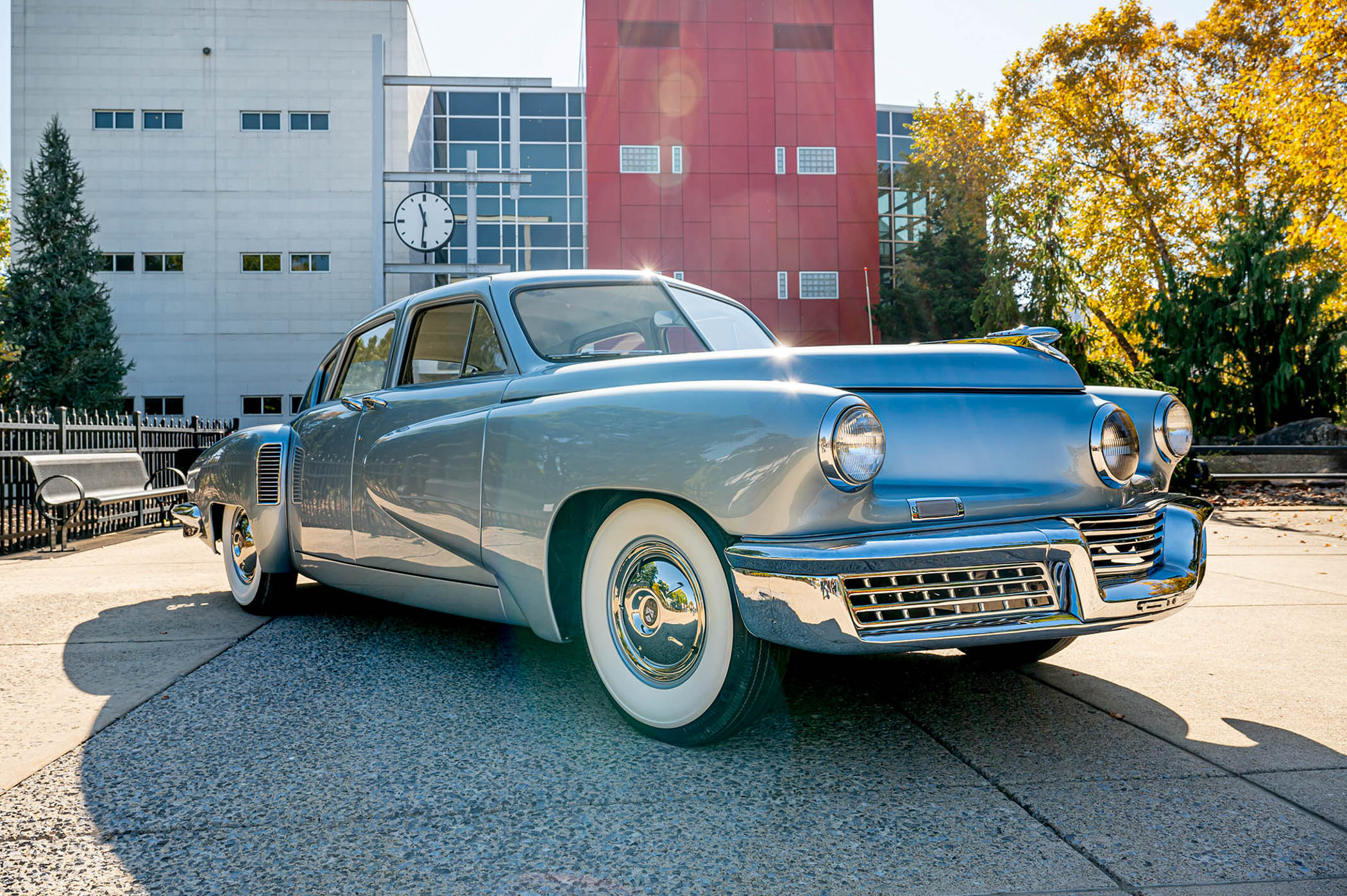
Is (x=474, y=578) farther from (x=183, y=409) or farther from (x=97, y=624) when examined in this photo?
(x=183, y=409)

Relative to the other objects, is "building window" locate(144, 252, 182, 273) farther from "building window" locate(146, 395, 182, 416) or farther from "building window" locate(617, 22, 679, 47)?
"building window" locate(617, 22, 679, 47)

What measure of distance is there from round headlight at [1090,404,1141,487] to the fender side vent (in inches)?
141

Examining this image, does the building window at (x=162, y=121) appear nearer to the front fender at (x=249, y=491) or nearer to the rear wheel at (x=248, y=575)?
the front fender at (x=249, y=491)

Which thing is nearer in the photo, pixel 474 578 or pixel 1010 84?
pixel 474 578

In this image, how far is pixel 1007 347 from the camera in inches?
119

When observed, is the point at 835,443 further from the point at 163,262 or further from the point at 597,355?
the point at 163,262

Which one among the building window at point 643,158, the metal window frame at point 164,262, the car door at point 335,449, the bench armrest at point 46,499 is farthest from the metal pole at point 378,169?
the metal window frame at point 164,262

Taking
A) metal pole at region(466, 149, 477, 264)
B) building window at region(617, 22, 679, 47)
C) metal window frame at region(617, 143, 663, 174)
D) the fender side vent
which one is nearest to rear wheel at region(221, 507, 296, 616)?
the fender side vent

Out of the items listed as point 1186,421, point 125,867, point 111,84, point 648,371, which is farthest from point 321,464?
point 111,84

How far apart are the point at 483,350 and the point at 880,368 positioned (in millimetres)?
1708

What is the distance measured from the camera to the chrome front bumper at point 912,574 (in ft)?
7.75

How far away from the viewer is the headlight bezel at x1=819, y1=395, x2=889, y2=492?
2.43m

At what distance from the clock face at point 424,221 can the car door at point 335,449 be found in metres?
12.6

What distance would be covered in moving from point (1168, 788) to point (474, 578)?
226cm
